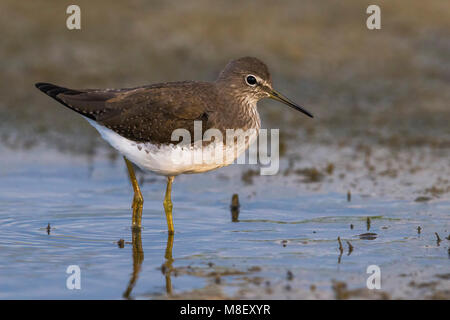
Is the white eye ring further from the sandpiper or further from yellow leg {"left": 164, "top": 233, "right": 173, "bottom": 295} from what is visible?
yellow leg {"left": 164, "top": 233, "right": 173, "bottom": 295}

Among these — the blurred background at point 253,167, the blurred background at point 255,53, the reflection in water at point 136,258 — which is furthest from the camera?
the blurred background at point 255,53

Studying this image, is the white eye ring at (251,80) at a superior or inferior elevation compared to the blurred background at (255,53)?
inferior

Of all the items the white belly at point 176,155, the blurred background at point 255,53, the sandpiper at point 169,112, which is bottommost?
the white belly at point 176,155

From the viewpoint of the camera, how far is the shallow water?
6723 mm

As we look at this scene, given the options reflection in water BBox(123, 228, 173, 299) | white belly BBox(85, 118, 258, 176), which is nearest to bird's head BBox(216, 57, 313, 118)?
white belly BBox(85, 118, 258, 176)

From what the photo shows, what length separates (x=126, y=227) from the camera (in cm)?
858

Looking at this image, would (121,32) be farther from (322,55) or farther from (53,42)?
(322,55)

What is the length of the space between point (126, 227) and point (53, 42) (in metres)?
7.65

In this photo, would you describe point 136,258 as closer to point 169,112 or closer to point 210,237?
point 210,237

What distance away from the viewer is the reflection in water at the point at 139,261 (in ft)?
21.9

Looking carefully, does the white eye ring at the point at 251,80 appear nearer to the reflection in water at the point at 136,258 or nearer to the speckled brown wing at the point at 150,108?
the speckled brown wing at the point at 150,108

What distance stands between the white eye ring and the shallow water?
1584 mm

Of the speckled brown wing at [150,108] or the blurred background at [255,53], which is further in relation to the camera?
the blurred background at [255,53]

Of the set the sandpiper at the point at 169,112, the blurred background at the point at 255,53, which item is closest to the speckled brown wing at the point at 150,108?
the sandpiper at the point at 169,112
